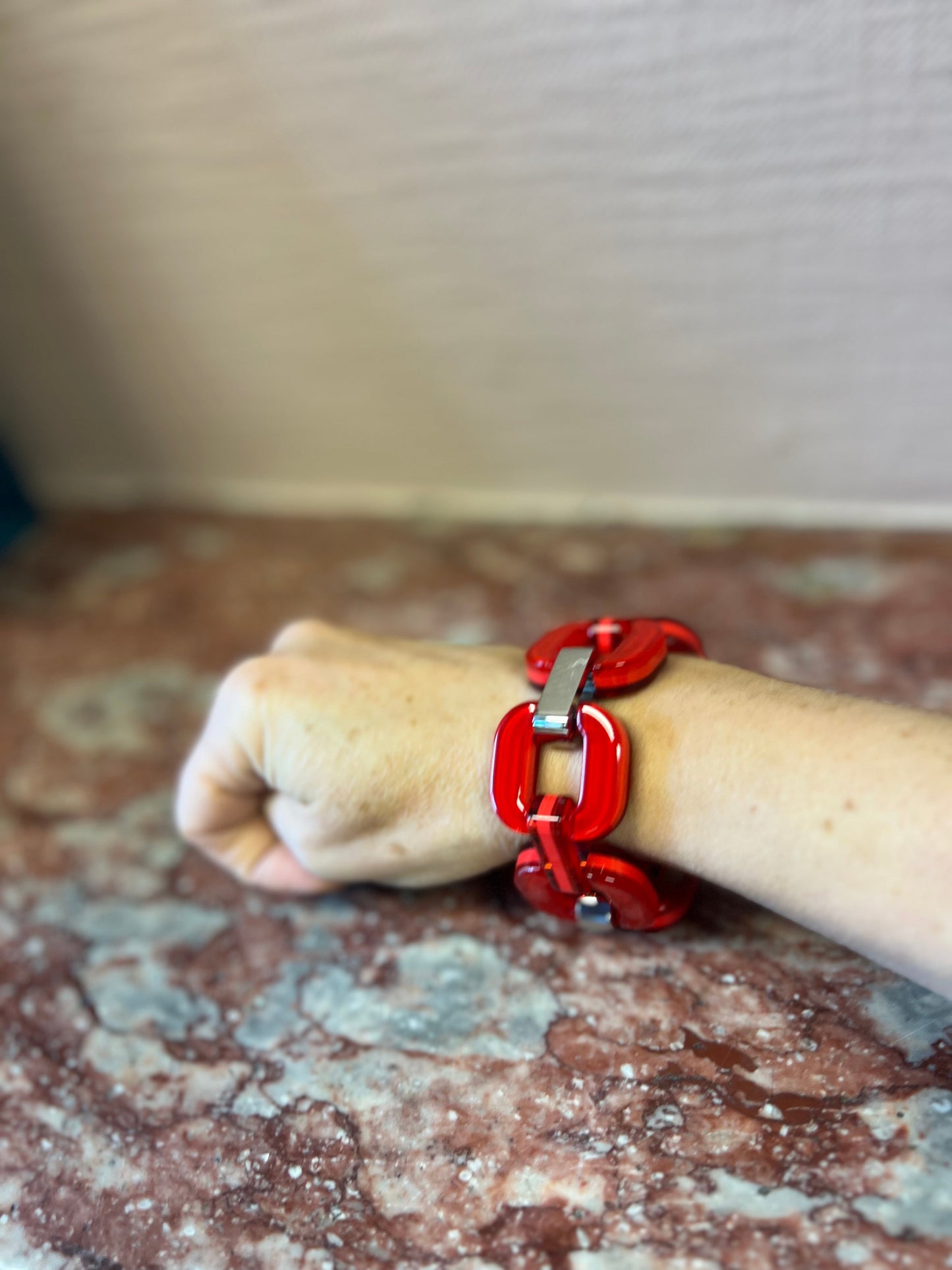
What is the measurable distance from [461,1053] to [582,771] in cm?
23

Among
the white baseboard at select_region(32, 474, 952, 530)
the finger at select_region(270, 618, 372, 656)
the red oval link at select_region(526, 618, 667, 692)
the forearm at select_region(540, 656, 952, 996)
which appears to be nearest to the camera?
the forearm at select_region(540, 656, 952, 996)

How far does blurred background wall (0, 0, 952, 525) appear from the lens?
0.83 m

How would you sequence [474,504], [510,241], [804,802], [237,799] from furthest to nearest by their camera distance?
[474,504], [510,241], [237,799], [804,802]

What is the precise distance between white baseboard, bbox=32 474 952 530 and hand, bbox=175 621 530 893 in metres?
0.47

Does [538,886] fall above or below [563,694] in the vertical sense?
below

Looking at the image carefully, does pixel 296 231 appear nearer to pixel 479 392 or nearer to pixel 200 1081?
pixel 479 392

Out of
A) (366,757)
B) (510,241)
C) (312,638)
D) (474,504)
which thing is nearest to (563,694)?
(366,757)

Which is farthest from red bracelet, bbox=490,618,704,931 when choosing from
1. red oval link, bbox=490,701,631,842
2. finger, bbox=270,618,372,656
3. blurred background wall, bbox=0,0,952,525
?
blurred background wall, bbox=0,0,952,525

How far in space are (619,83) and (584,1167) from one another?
851mm

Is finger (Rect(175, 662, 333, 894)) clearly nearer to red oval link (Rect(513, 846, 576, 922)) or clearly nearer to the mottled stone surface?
the mottled stone surface

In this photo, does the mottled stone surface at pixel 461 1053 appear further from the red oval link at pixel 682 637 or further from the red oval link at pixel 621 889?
the red oval link at pixel 682 637

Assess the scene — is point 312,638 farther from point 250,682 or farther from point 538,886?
point 538,886

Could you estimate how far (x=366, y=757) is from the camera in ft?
2.26

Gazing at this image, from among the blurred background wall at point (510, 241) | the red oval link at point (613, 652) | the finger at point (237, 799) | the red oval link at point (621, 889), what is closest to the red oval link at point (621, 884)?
the red oval link at point (621, 889)
